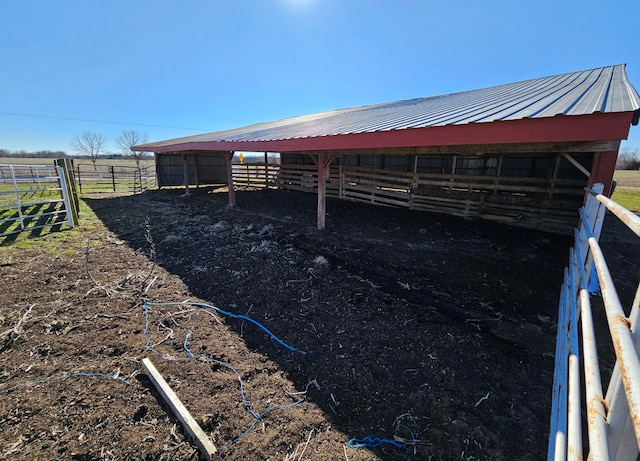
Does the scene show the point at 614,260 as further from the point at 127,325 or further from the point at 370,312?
the point at 127,325

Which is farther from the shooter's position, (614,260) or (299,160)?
(299,160)

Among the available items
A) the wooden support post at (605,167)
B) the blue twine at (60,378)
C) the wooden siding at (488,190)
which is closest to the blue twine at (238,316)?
the blue twine at (60,378)

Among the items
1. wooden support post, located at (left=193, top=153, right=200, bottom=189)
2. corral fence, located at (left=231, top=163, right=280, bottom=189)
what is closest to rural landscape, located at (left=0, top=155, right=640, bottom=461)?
corral fence, located at (left=231, top=163, right=280, bottom=189)

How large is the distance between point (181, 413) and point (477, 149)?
16.7ft

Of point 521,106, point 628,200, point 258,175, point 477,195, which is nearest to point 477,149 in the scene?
point 521,106

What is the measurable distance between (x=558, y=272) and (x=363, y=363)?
4.30m

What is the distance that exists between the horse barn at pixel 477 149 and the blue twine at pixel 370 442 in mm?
3043

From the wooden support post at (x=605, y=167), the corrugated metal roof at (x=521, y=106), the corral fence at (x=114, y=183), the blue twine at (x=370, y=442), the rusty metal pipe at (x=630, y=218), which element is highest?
the corrugated metal roof at (x=521, y=106)

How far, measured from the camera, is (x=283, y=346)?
310cm

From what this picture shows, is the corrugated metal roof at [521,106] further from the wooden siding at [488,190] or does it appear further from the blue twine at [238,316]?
the blue twine at [238,316]

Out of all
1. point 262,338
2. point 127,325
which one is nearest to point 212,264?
point 127,325

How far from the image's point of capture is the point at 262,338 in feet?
10.5

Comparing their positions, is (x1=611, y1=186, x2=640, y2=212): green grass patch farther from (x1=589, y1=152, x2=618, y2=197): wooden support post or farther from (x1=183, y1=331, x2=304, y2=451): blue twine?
(x1=183, y1=331, x2=304, y2=451): blue twine

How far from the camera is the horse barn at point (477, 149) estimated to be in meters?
3.08
